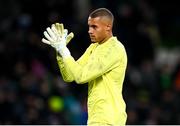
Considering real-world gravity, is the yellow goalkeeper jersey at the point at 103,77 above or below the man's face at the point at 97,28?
below

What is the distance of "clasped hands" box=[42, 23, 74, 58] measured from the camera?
7918 millimetres

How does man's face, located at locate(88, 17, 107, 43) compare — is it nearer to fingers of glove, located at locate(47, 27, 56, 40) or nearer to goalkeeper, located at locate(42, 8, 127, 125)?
goalkeeper, located at locate(42, 8, 127, 125)

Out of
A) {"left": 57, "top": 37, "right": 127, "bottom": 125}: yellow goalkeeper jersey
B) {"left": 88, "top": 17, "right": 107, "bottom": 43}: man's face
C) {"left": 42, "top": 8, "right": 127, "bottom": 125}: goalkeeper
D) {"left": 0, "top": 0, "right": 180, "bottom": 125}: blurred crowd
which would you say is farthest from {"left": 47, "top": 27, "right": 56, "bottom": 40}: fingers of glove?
{"left": 0, "top": 0, "right": 180, "bottom": 125}: blurred crowd

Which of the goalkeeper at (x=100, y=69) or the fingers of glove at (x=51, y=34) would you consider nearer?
the goalkeeper at (x=100, y=69)

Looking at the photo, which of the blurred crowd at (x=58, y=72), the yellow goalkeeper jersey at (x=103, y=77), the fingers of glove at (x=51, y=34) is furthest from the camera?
the blurred crowd at (x=58, y=72)

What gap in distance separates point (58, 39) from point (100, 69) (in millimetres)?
515

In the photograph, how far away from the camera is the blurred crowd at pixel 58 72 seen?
14.0 metres

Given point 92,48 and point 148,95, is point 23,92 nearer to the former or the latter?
point 148,95

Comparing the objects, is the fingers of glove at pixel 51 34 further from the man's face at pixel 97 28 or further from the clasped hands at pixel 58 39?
the man's face at pixel 97 28

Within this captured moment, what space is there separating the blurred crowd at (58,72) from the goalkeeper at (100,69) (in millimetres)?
5601

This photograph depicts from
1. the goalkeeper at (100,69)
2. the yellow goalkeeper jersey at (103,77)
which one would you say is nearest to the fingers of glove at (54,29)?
the goalkeeper at (100,69)

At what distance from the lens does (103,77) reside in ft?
26.1

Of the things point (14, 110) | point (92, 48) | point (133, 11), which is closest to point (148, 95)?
point (133, 11)

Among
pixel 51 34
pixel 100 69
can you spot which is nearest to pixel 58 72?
pixel 51 34
